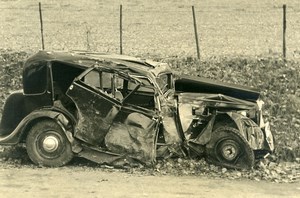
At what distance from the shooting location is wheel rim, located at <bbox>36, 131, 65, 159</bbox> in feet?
30.8

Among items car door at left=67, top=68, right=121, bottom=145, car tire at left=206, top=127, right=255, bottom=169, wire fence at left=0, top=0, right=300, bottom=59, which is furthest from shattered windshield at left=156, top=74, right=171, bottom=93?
wire fence at left=0, top=0, right=300, bottom=59

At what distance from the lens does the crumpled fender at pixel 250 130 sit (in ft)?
31.4

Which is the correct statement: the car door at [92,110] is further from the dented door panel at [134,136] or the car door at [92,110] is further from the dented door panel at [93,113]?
the dented door panel at [134,136]

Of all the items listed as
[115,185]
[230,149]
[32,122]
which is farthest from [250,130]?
[32,122]

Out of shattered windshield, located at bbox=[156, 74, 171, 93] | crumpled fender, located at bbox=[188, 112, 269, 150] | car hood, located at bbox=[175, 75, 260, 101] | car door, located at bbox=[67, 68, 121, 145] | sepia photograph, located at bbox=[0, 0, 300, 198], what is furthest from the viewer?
car hood, located at bbox=[175, 75, 260, 101]

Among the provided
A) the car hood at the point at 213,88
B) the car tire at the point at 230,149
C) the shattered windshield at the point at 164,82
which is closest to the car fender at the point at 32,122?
the shattered windshield at the point at 164,82

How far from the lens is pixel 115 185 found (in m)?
8.28

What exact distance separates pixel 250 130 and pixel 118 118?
7.72 feet

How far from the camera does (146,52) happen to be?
63.2ft

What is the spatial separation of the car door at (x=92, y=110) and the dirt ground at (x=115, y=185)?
1.95 feet

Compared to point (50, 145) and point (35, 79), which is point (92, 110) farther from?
point (35, 79)

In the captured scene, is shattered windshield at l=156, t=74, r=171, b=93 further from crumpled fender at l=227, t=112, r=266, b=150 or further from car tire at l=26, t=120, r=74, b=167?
car tire at l=26, t=120, r=74, b=167

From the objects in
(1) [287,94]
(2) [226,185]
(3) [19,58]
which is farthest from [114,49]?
(2) [226,185]

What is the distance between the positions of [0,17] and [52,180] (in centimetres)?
2489
